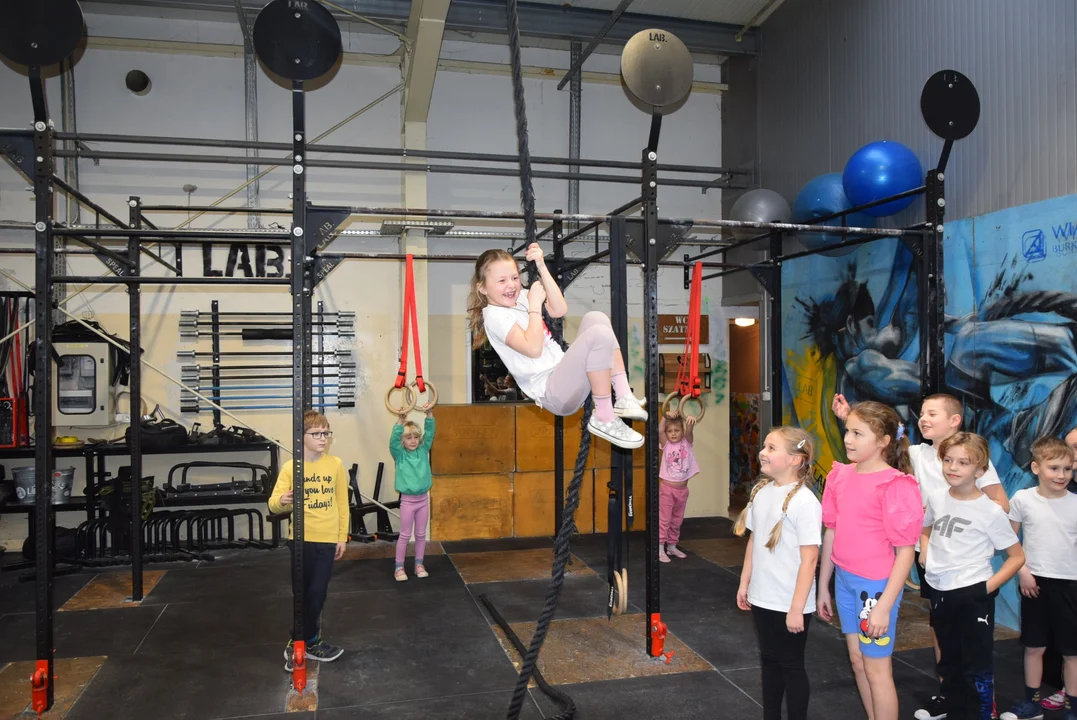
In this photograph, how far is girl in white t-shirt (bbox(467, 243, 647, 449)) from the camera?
2602 mm

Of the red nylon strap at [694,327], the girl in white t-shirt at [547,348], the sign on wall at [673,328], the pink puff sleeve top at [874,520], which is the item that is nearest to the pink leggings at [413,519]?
the red nylon strap at [694,327]

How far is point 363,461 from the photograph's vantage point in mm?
→ 7188

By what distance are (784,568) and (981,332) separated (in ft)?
9.45

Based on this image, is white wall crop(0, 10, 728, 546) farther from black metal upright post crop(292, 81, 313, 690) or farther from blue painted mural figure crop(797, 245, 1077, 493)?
black metal upright post crop(292, 81, 313, 690)

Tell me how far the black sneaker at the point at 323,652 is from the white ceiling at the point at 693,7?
5799mm

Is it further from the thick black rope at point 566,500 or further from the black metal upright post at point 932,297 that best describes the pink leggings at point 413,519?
the black metal upright post at point 932,297

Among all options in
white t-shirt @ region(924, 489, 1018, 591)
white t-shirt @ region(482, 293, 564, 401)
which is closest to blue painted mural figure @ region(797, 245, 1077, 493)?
white t-shirt @ region(924, 489, 1018, 591)

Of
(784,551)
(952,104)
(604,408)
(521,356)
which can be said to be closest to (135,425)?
(521,356)

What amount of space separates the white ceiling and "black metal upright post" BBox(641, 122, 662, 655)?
3670 mm

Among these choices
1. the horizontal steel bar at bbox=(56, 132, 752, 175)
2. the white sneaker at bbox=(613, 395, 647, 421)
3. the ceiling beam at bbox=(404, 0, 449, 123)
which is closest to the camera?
the white sneaker at bbox=(613, 395, 647, 421)

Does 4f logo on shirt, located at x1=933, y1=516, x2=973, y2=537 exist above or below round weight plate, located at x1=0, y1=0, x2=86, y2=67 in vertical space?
below

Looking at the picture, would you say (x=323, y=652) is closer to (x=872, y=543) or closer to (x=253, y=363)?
(x=872, y=543)

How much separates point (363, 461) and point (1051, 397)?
553cm

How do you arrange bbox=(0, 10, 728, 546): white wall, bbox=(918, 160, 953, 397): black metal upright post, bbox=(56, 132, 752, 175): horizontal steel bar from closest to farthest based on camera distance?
bbox=(918, 160, 953, 397): black metal upright post → bbox=(56, 132, 752, 175): horizontal steel bar → bbox=(0, 10, 728, 546): white wall
